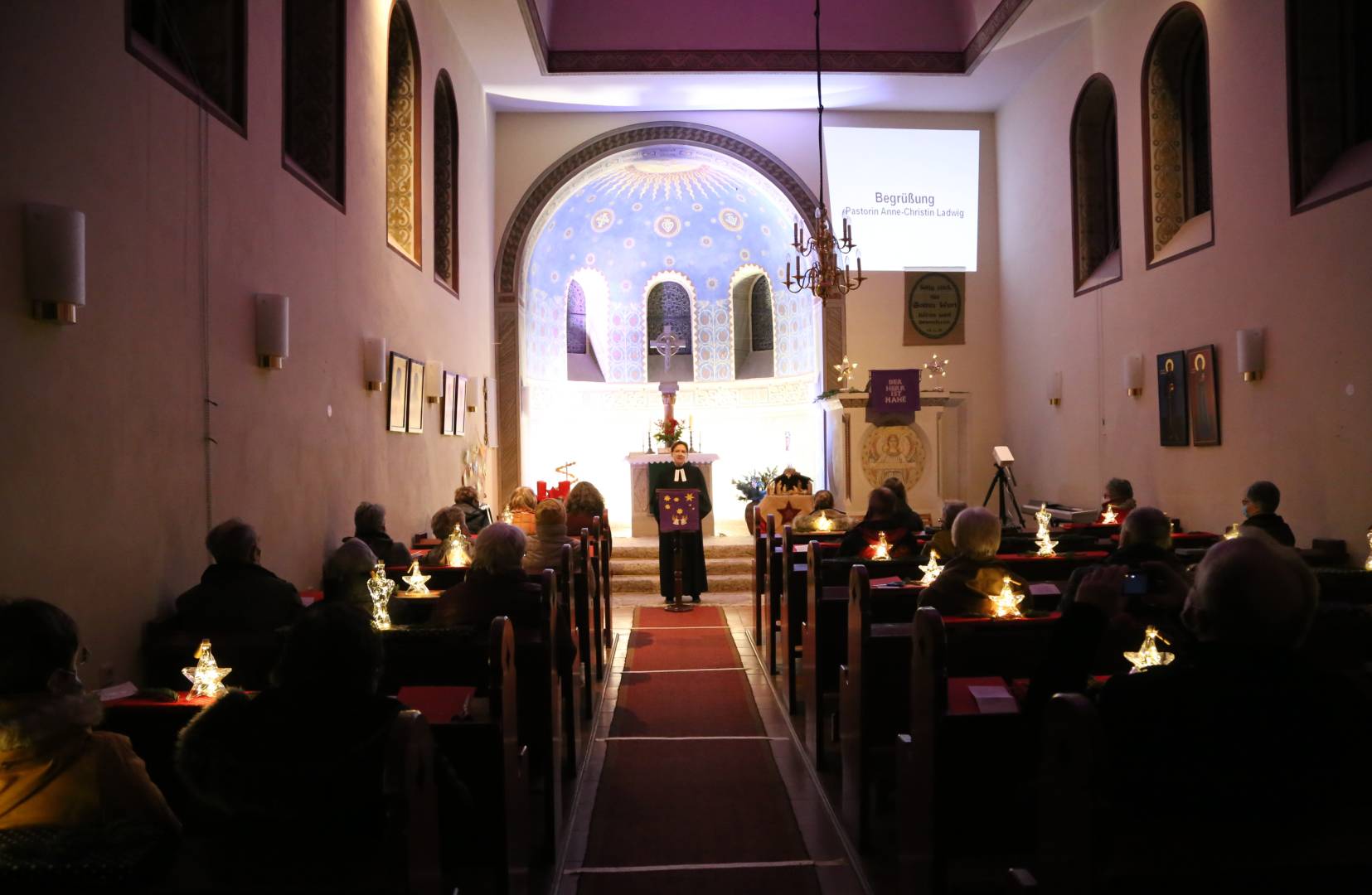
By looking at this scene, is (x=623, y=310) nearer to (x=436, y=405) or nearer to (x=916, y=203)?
(x=916, y=203)

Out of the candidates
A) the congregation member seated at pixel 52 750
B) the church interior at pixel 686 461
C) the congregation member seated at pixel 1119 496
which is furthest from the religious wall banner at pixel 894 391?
the congregation member seated at pixel 52 750

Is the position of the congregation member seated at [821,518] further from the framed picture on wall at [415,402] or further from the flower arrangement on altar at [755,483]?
the flower arrangement on altar at [755,483]

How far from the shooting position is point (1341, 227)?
20.9ft

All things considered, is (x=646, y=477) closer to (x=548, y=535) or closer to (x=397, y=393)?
(x=397, y=393)

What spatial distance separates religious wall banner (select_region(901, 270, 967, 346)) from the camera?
12828 millimetres

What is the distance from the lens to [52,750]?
1.90 metres

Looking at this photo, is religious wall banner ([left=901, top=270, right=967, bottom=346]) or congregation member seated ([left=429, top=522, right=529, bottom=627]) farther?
religious wall banner ([left=901, top=270, right=967, bottom=346])

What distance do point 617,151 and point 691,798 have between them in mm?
10201

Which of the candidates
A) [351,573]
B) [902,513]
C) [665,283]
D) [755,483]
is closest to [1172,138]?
[902,513]

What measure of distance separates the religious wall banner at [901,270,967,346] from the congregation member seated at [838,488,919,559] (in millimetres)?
7206

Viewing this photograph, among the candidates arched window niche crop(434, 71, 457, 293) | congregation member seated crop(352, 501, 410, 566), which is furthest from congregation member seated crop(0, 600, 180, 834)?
arched window niche crop(434, 71, 457, 293)

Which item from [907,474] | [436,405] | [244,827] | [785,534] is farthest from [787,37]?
[244,827]

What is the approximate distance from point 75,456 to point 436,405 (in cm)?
588

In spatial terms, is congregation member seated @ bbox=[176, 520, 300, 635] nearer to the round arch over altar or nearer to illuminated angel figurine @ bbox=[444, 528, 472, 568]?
illuminated angel figurine @ bbox=[444, 528, 472, 568]
